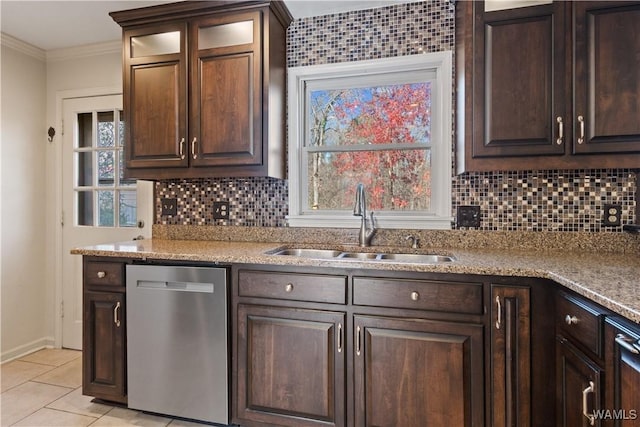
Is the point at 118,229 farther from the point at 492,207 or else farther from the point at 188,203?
the point at 492,207

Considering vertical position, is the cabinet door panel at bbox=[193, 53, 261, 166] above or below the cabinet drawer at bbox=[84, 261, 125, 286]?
above

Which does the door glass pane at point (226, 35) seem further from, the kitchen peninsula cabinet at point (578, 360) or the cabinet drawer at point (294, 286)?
the kitchen peninsula cabinet at point (578, 360)

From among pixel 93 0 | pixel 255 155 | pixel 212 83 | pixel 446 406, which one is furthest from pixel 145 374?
pixel 93 0

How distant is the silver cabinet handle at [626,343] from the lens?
3.10ft

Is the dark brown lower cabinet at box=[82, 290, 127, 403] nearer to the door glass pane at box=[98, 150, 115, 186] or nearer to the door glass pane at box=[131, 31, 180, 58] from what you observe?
the door glass pane at box=[98, 150, 115, 186]

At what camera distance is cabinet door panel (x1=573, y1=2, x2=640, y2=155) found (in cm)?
164

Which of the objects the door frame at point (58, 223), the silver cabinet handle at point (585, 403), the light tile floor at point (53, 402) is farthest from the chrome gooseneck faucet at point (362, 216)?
the door frame at point (58, 223)

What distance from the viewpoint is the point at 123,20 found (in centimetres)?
233

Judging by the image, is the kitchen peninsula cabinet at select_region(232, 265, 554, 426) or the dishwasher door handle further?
the dishwasher door handle

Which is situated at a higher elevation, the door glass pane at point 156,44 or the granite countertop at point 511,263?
the door glass pane at point 156,44

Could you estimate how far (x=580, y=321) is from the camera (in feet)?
4.06

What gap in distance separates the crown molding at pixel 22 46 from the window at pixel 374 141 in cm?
218

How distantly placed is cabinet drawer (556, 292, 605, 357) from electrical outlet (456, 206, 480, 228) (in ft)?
2.53

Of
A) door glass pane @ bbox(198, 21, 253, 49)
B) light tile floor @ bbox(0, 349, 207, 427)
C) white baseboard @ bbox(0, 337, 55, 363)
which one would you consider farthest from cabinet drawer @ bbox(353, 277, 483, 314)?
white baseboard @ bbox(0, 337, 55, 363)
